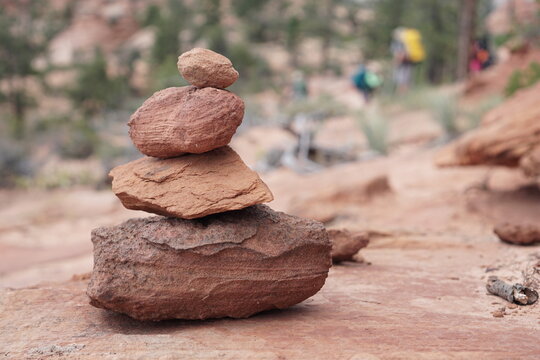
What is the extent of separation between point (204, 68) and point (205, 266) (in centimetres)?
105

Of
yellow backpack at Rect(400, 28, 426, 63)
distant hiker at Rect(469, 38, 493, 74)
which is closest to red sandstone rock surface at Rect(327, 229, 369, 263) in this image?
distant hiker at Rect(469, 38, 493, 74)

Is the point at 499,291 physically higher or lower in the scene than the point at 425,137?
higher

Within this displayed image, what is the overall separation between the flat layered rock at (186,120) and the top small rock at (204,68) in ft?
0.22

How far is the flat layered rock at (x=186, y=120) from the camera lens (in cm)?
331

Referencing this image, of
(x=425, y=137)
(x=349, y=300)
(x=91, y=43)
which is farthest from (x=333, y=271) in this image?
(x=91, y=43)

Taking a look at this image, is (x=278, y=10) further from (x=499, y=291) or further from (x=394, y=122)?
(x=499, y=291)

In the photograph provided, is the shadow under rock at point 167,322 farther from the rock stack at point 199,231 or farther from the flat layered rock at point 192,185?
the flat layered rock at point 192,185

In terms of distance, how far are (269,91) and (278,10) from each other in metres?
10.6

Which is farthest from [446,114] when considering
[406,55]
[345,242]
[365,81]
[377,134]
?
[345,242]

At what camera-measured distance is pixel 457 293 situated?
3707mm

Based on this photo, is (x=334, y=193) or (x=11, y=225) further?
(x=11, y=225)

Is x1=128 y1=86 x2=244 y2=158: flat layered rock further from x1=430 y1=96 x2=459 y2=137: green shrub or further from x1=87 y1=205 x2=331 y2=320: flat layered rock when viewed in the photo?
x1=430 y1=96 x2=459 y2=137: green shrub

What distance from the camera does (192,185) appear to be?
3.36 m

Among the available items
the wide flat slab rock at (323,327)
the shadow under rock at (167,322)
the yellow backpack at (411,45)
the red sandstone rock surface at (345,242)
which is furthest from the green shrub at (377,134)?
the shadow under rock at (167,322)
